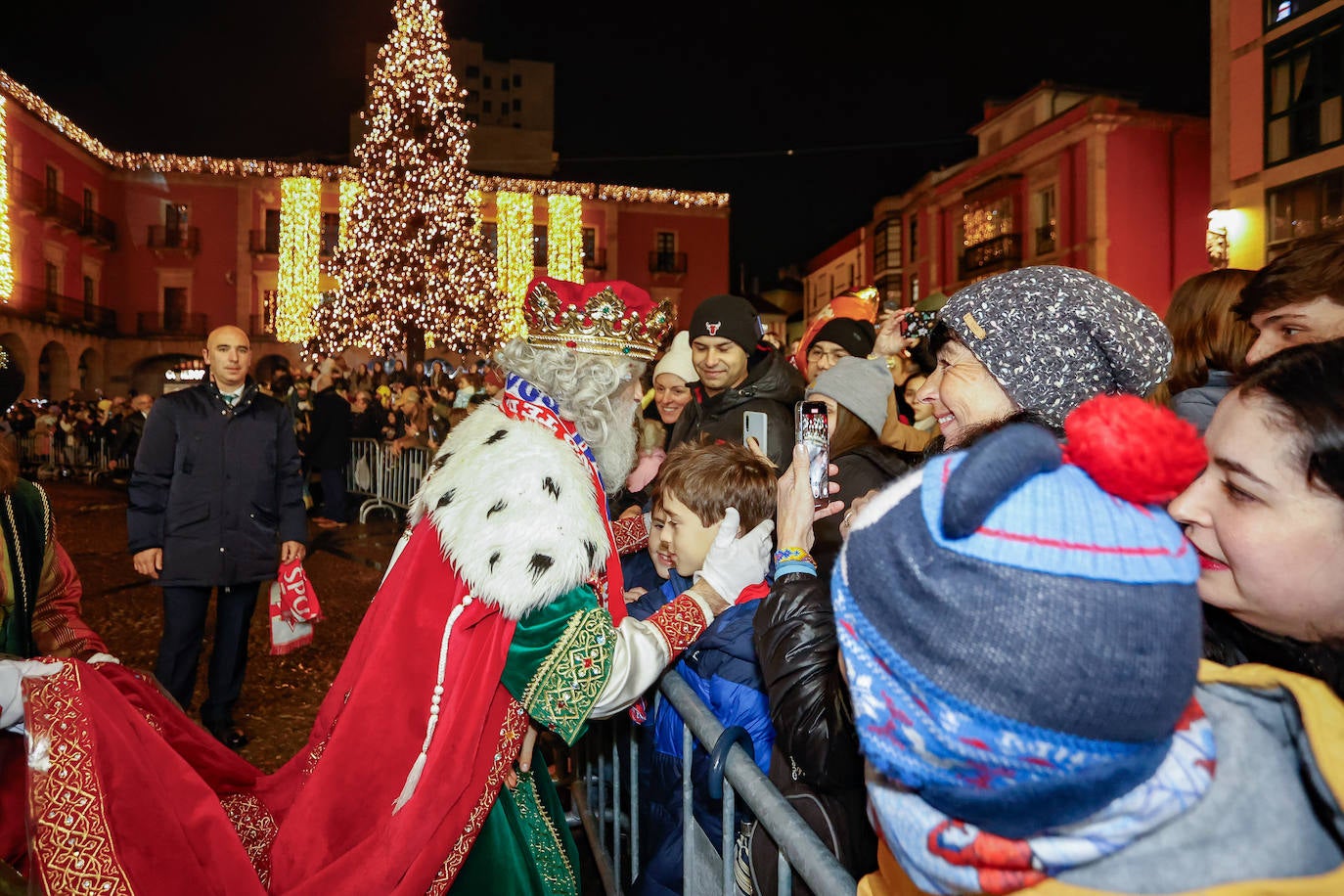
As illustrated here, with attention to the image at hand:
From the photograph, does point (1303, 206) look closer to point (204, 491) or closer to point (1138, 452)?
point (204, 491)

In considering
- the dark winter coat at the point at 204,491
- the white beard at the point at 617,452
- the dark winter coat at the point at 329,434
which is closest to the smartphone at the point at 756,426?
the white beard at the point at 617,452

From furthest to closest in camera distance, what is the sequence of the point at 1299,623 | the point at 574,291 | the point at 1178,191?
the point at 1178,191 < the point at 574,291 < the point at 1299,623

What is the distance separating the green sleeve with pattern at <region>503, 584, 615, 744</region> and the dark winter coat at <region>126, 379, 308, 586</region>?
10.5 ft

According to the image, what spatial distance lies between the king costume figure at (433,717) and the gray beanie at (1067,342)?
2.96ft

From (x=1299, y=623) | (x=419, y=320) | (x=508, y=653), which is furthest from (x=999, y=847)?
(x=419, y=320)

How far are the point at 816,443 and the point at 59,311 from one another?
121ft

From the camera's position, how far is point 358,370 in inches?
953

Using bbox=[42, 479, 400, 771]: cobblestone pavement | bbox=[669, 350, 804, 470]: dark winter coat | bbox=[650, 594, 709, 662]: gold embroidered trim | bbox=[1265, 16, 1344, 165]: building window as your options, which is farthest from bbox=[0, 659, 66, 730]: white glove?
bbox=[1265, 16, 1344, 165]: building window

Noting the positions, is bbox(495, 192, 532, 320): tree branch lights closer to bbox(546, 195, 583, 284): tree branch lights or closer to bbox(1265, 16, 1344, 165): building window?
bbox(546, 195, 583, 284): tree branch lights

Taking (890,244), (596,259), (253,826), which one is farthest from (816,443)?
(596,259)

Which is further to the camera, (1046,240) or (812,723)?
(1046,240)

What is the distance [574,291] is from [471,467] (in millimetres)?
809

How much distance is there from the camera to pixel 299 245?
1304 inches

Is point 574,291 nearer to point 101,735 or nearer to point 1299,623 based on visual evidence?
point 101,735
